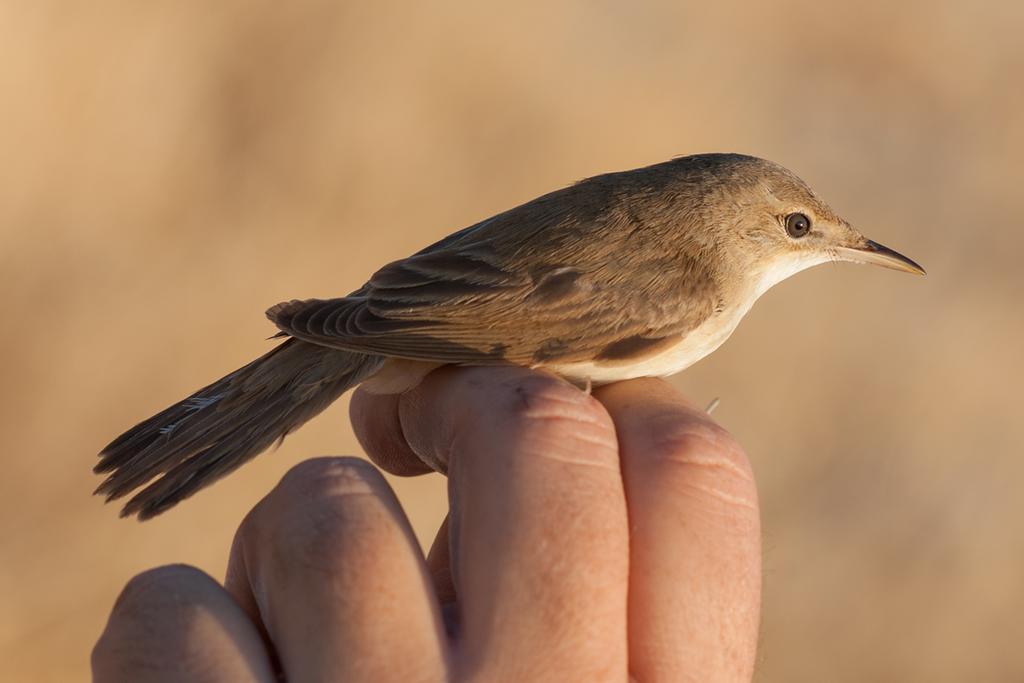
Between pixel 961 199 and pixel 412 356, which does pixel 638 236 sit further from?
pixel 961 199

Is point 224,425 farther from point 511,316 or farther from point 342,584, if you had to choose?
point 342,584

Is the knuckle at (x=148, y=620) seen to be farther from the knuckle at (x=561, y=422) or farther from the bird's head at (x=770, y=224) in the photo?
the bird's head at (x=770, y=224)

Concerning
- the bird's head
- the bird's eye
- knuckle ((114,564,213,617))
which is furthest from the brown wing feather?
knuckle ((114,564,213,617))

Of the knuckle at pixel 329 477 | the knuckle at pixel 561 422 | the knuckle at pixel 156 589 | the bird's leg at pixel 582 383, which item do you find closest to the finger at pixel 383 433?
the bird's leg at pixel 582 383

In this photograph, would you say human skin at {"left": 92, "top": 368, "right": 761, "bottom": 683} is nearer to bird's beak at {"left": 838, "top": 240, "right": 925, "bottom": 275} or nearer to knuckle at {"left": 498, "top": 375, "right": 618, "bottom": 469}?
knuckle at {"left": 498, "top": 375, "right": 618, "bottom": 469}

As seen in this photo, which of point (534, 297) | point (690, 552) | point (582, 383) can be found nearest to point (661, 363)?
point (582, 383)

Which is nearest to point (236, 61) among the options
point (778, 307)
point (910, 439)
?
point (778, 307)

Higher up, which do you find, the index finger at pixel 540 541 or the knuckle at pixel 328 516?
the knuckle at pixel 328 516
